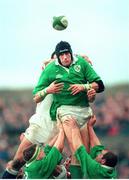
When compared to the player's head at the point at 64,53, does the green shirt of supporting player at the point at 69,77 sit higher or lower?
lower

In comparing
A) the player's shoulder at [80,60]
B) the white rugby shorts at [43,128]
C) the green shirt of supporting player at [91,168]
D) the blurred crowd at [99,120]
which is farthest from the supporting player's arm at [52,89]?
the blurred crowd at [99,120]

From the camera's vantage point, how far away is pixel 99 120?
11.6 m

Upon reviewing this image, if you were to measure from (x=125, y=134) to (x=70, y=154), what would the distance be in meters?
3.10

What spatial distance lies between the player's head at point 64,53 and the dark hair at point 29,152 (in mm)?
871

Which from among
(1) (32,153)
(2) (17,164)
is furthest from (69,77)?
(2) (17,164)

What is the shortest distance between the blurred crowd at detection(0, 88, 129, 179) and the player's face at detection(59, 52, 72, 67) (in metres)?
2.87

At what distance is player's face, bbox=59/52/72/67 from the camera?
820 cm

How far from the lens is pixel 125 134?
37.7 feet

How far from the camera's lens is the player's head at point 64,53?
8.20 meters

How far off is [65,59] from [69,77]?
182 mm

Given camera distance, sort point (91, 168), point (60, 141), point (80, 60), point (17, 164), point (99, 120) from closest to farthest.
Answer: point (91, 168), point (60, 141), point (80, 60), point (17, 164), point (99, 120)

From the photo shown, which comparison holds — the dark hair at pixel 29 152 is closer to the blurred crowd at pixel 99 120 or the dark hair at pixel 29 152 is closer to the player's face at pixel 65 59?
the player's face at pixel 65 59

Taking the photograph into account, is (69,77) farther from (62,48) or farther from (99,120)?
(99,120)

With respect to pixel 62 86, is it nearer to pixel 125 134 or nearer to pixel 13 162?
pixel 13 162
